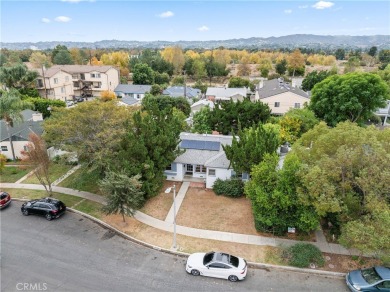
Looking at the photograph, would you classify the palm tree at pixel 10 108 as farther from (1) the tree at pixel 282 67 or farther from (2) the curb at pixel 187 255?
(1) the tree at pixel 282 67

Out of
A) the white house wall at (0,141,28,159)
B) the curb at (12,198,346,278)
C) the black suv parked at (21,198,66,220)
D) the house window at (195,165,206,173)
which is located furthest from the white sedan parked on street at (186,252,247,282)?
the white house wall at (0,141,28,159)

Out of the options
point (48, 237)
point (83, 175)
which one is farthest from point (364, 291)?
point (83, 175)

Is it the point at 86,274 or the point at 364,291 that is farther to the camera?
the point at 86,274

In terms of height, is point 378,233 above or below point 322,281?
above

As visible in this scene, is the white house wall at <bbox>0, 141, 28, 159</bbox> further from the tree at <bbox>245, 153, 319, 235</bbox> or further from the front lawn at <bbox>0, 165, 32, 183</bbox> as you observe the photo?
the tree at <bbox>245, 153, 319, 235</bbox>

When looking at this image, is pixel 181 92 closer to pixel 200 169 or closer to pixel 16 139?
pixel 16 139

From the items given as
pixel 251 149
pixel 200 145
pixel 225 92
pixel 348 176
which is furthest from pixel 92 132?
pixel 225 92

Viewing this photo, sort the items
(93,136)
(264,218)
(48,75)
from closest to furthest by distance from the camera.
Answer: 1. (264,218)
2. (93,136)
3. (48,75)

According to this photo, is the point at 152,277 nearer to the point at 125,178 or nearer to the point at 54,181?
the point at 125,178
